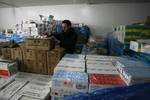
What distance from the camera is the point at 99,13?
4.77m

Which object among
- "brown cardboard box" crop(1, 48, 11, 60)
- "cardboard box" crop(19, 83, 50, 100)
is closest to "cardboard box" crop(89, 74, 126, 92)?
"cardboard box" crop(19, 83, 50, 100)

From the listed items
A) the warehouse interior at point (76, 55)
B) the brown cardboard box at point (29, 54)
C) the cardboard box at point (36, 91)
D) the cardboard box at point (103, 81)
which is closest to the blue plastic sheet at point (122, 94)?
the warehouse interior at point (76, 55)

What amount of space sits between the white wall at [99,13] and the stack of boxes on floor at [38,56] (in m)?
2.86

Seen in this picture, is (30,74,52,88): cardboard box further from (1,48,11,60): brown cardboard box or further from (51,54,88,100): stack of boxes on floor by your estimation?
(1,48,11,60): brown cardboard box

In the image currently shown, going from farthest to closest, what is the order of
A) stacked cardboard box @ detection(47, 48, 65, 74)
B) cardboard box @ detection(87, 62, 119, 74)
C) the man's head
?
the man's head < stacked cardboard box @ detection(47, 48, 65, 74) < cardboard box @ detection(87, 62, 119, 74)

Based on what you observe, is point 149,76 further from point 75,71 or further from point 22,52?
point 22,52

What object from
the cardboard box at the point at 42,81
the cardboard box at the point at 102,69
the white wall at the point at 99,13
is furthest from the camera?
the white wall at the point at 99,13

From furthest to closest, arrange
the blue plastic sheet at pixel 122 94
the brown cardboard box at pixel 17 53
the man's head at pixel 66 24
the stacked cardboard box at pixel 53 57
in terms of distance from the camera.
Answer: the man's head at pixel 66 24, the brown cardboard box at pixel 17 53, the stacked cardboard box at pixel 53 57, the blue plastic sheet at pixel 122 94

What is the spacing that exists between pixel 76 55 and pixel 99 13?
10.5 ft

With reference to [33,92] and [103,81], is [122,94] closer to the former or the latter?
[103,81]

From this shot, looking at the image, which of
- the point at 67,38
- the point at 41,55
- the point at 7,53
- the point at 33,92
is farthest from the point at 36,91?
the point at 67,38

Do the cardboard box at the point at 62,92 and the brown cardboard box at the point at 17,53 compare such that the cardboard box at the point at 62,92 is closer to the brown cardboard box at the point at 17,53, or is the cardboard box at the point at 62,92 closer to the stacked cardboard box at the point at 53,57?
the stacked cardboard box at the point at 53,57

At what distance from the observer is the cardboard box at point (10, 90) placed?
4.26ft

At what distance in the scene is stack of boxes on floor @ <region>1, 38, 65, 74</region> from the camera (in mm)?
2209
